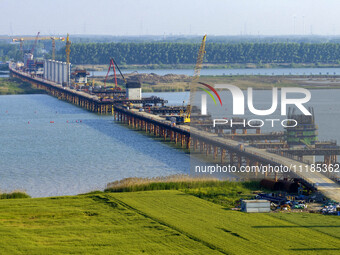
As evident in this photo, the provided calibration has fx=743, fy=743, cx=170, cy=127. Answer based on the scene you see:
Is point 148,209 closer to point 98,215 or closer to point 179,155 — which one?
point 98,215

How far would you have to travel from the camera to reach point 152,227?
4681 cm

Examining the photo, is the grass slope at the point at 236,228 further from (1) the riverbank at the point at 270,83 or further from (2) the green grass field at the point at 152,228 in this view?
(1) the riverbank at the point at 270,83

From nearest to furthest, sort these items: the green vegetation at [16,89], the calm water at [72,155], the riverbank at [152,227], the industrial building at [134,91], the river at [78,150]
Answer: the riverbank at [152,227] → the calm water at [72,155] → the river at [78,150] → the industrial building at [134,91] → the green vegetation at [16,89]

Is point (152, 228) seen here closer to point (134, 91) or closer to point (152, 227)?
point (152, 227)

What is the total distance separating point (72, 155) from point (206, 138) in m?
15.1

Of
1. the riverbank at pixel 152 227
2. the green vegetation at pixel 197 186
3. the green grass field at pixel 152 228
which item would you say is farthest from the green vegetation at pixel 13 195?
the green vegetation at pixel 197 186

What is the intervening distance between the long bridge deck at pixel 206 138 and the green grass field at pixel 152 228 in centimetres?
809

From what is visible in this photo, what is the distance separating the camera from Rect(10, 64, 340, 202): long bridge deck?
57.3 m

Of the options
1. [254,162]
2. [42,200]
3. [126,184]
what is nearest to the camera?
[42,200]

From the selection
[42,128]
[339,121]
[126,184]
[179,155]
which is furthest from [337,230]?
[42,128]

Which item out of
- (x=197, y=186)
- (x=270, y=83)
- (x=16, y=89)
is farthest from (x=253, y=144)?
(x=16, y=89)

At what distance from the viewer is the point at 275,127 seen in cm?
9794

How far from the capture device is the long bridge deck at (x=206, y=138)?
57344 millimetres

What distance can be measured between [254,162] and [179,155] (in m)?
15.8
